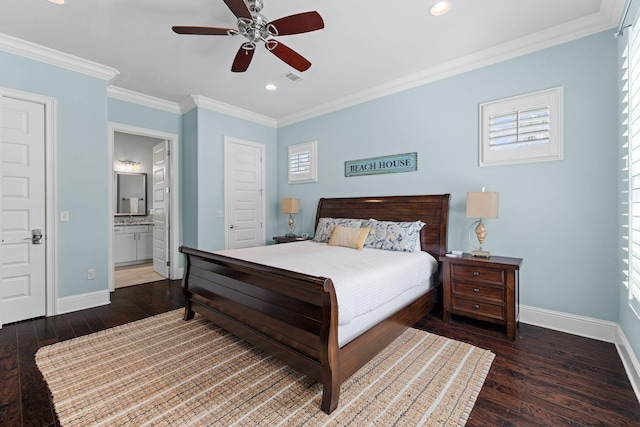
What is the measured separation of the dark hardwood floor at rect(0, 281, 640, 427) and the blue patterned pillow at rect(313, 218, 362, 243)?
4.80 ft

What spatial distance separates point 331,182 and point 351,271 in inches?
105

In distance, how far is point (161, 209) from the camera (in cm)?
495

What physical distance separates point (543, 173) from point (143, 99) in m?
Answer: 5.30

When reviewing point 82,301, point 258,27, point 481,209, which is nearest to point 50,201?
point 82,301

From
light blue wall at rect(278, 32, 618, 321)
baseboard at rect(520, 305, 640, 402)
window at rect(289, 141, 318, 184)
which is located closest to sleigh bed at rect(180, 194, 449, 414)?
light blue wall at rect(278, 32, 618, 321)

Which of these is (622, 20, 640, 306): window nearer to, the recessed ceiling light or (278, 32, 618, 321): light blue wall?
(278, 32, 618, 321): light blue wall

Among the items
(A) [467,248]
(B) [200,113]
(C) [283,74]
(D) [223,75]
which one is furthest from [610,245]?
(B) [200,113]

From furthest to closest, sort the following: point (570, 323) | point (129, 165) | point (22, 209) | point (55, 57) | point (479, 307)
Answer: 1. point (129, 165)
2. point (55, 57)
3. point (22, 209)
4. point (479, 307)
5. point (570, 323)

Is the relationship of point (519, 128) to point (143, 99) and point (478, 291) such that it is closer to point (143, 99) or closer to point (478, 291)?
point (478, 291)

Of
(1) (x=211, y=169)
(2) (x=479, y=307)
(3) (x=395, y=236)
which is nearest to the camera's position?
(2) (x=479, y=307)

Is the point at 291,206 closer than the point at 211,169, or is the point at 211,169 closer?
the point at 211,169

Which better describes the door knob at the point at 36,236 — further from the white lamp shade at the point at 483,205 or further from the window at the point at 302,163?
the white lamp shade at the point at 483,205

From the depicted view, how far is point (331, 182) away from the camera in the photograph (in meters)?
4.66

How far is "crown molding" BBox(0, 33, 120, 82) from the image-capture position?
2.89m
